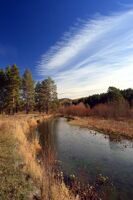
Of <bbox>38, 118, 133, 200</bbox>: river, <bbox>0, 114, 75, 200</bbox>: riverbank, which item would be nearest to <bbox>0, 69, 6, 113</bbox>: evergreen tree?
<bbox>38, 118, 133, 200</bbox>: river

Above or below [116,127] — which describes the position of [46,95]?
above

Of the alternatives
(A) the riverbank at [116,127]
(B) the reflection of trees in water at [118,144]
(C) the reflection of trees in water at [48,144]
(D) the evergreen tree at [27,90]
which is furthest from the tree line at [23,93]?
(B) the reflection of trees in water at [118,144]

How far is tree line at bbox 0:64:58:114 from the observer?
4878 centimetres

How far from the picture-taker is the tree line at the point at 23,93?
4878cm

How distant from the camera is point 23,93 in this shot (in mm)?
58000

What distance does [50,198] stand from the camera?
6355 mm

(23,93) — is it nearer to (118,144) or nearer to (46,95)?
(46,95)

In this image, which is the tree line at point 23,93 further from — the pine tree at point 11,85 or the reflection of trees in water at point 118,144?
the reflection of trees in water at point 118,144

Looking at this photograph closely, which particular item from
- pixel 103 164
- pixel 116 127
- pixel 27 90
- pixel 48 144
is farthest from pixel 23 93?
pixel 103 164

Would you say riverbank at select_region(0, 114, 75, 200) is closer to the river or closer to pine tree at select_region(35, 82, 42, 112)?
the river

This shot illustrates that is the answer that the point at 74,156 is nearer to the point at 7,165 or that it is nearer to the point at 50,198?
the point at 7,165

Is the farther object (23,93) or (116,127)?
(23,93)

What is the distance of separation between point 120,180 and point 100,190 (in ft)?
5.43

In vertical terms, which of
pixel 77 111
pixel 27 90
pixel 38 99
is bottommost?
pixel 77 111
